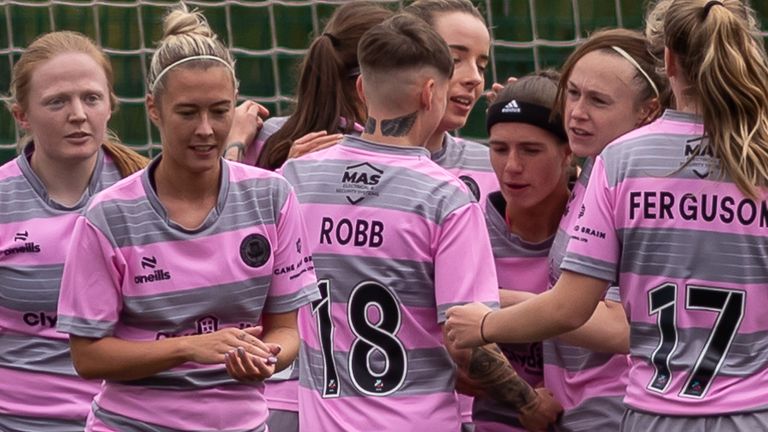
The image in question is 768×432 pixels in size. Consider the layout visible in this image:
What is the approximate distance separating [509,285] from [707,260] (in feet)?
3.13

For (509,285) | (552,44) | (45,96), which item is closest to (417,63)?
(509,285)

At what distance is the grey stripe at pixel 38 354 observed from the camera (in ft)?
15.2

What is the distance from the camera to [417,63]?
430cm

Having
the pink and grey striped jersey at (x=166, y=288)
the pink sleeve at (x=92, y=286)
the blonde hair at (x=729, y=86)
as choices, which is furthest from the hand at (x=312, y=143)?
the blonde hair at (x=729, y=86)

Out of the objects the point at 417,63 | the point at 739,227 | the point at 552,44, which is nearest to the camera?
the point at 739,227

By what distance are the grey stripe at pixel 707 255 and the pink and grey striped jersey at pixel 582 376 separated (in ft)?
1.90

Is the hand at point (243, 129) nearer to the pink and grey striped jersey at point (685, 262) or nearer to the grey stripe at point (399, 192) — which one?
the grey stripe at point (399, 192)

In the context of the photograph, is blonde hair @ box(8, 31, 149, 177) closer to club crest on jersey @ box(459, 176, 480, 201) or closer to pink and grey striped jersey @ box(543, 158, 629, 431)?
club crest on jersey @ box(459, 176, 480, 201)

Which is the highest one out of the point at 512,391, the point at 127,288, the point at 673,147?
the point at 673,147

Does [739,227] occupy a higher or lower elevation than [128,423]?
higher

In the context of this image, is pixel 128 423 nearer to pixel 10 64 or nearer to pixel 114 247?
pixel 114 247

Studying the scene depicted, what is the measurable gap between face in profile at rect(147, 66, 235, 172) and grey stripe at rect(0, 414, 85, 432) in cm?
105

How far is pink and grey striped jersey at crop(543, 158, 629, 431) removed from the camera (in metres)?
4.46

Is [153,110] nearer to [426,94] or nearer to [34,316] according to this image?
[426,94]
